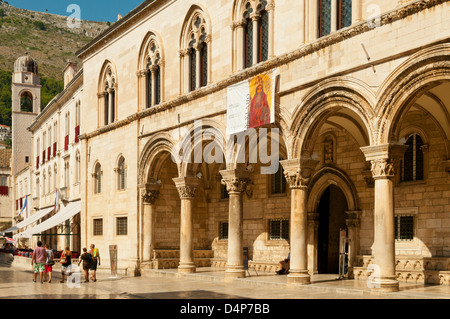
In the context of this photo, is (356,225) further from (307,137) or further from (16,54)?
(16,54)

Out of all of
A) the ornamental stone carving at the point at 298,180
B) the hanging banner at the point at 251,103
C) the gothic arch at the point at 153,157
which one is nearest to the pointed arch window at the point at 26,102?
the gothic arch at the point at 153,157

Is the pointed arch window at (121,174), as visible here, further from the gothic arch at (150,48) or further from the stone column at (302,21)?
the stone column at (302,21)

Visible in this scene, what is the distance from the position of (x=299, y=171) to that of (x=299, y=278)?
3003 mm

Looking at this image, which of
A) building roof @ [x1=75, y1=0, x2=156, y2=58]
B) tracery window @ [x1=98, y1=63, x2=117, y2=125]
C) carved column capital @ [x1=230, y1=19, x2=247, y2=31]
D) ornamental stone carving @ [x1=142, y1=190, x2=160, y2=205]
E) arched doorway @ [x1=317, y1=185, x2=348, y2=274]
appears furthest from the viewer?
tracery window @ [x1=98, y1=63, x2=117, y2=125]

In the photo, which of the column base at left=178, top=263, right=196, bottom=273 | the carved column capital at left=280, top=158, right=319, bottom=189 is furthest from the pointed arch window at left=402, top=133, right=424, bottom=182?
the column base at left=178, top=263, right=196, bottom=273

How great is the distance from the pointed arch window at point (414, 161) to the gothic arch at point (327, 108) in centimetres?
191

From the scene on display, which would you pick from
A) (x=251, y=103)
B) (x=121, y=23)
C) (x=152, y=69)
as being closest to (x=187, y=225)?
(x=251, y=103)

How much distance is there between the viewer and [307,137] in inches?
706

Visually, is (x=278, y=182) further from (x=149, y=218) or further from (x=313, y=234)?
(x=149, y=218)

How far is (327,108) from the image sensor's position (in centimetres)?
1709

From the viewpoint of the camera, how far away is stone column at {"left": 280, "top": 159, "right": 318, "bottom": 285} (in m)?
17.9

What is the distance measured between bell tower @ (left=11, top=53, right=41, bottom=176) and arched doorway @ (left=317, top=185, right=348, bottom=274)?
50.7 metres

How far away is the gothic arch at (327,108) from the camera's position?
52.0ft

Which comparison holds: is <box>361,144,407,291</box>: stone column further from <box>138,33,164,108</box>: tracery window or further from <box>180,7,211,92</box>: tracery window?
<box>138,33,164,108</box>: tracery window
